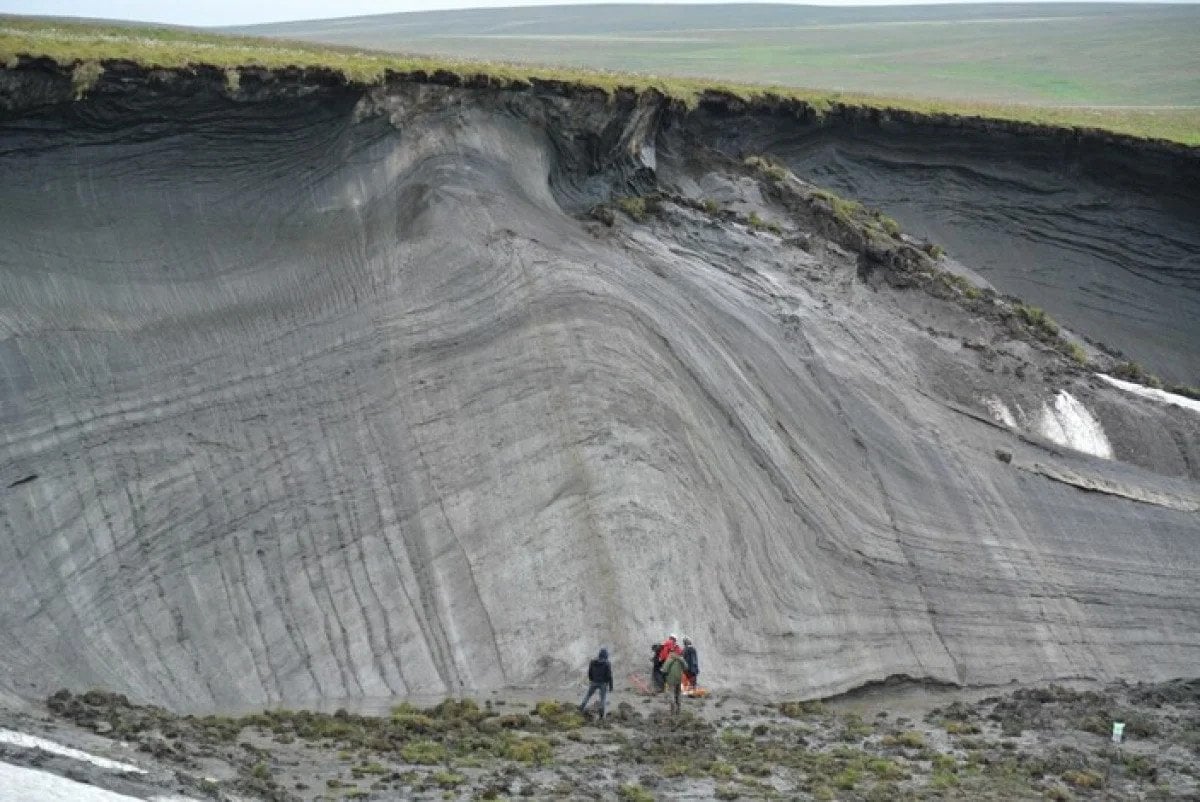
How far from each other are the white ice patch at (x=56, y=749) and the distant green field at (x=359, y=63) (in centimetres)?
925

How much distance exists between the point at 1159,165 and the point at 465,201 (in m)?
17.9

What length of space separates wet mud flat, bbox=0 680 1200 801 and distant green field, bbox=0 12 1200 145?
29.3 ft

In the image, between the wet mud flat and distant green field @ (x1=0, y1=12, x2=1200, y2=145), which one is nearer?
the wet mud flat

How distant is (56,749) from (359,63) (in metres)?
13.1

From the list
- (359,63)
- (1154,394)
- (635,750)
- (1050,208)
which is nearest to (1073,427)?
(1154,394)

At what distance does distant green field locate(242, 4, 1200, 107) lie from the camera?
82.4 meters

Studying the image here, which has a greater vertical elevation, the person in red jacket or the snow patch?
the person in red jacket

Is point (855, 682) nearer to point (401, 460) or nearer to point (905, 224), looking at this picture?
point (401, 460)

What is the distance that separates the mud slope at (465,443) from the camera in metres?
21.1

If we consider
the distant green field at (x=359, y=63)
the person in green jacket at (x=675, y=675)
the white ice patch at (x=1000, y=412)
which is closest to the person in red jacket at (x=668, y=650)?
the person in green jacket at (x=675, y=675)

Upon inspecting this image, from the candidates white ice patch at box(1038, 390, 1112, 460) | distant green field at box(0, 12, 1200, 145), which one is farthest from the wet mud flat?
distant green field at box(0, 12, 1200, 145)

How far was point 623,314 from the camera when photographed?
26.5 m

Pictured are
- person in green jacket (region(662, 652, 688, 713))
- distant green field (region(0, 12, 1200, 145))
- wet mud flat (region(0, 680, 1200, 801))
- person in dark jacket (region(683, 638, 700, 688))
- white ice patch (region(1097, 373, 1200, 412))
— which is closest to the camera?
wet mud flat (region(0, 680, 1200, 801))

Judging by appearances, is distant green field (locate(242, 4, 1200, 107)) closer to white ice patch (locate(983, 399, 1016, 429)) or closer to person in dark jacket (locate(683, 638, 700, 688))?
white ice patch (locate(983, 399, 1016, 429))
